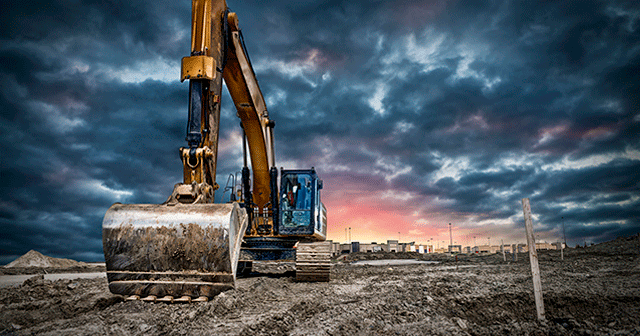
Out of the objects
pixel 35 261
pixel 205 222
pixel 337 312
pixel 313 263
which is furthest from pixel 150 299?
pixel 35 261

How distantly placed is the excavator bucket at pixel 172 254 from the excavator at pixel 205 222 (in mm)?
15

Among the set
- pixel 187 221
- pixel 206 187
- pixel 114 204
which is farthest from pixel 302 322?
pixel 114 204

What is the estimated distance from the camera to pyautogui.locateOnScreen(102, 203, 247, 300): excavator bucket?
5496mm

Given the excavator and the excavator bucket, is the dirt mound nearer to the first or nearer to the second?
the excavator

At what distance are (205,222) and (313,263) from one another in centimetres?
418

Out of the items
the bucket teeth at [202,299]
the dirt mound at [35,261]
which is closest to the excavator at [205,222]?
the bucket teeth at [202,299]

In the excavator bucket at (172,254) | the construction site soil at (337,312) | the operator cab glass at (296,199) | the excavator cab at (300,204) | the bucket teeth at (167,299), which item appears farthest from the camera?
the operator cab glass at (296,199)

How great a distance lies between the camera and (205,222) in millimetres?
5582

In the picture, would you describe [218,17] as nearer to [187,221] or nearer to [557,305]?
[187,221]

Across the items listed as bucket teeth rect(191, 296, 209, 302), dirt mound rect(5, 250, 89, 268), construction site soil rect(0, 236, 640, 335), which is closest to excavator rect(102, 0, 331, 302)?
bucket teeth rect(191, 296, 209, 302)

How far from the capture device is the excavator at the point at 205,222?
552 cm

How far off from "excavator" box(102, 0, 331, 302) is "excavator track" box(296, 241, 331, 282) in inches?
1.0

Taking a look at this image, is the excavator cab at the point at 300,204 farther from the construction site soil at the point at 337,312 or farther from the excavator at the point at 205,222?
the construction site soil at the point at 337,312

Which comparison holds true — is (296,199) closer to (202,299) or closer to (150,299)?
(202,299)
